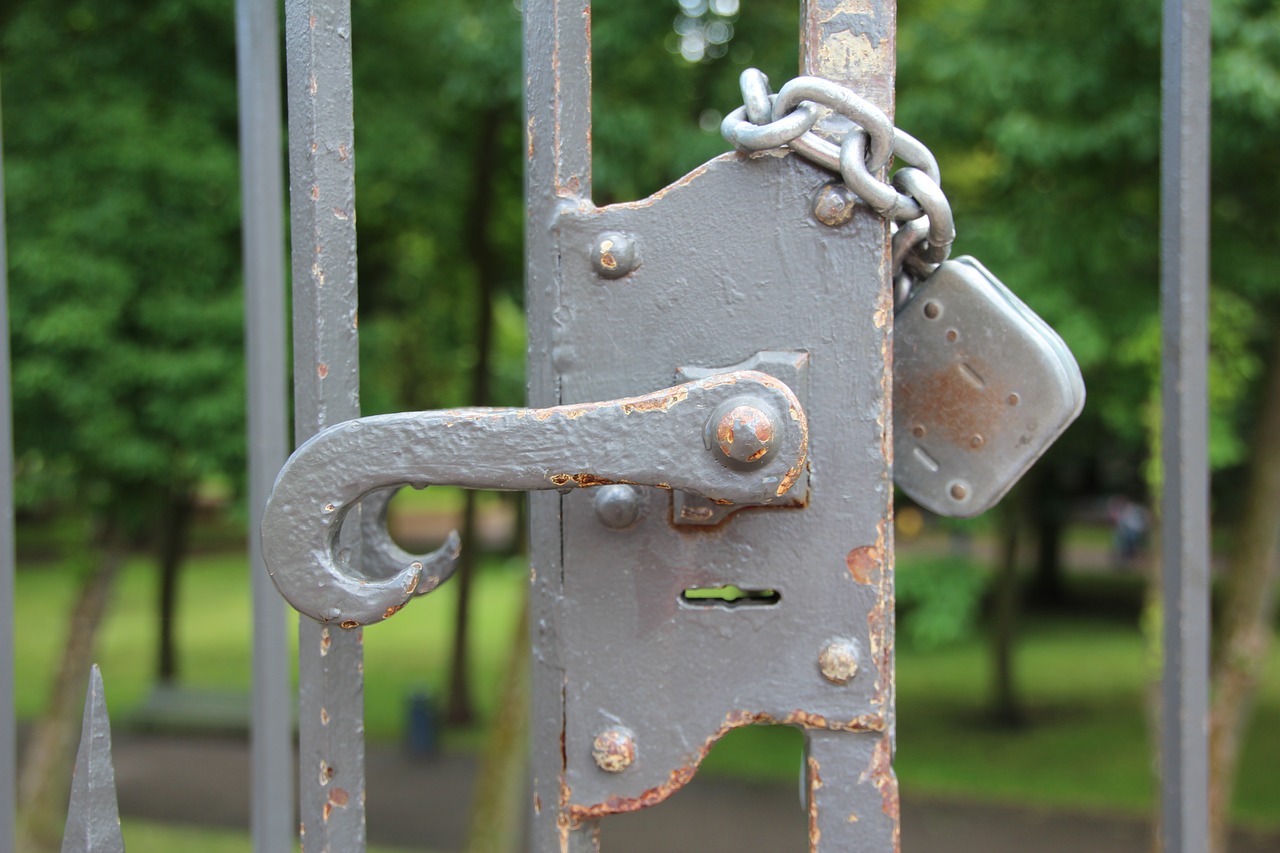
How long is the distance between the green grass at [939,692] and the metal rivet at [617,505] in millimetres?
5936

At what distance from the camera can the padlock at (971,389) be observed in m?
1.00

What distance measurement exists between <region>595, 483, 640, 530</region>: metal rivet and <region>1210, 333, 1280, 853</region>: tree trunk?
250 inches

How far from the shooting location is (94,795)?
3.09 feet

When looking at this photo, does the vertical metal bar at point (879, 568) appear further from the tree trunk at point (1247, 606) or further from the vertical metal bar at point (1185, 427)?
the tree trunk at point (1247, 606)

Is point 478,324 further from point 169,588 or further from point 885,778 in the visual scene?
point 885,778

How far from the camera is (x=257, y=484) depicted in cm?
139

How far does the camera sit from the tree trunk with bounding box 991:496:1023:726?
10.5m

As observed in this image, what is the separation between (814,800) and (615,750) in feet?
0.57

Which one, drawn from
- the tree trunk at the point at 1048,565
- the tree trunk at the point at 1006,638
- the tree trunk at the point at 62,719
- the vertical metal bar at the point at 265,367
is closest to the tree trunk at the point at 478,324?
the tree trunk at the point at 62,719

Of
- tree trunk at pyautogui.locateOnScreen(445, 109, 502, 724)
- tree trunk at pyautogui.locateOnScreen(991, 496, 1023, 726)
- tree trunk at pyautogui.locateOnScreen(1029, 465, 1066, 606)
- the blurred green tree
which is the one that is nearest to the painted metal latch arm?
the blurred green tree

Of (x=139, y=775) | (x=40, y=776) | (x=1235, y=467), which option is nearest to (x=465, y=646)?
(x=139, y=775)

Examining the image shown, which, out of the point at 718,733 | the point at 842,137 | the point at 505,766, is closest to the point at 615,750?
the point at 718,733

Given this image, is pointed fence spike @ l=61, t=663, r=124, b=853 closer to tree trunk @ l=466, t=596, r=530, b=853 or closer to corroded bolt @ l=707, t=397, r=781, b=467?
corroded bolt @ l=707, t=397, r=781, b=467

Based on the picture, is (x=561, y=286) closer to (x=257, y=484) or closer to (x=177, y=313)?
(x=257, y=484)
